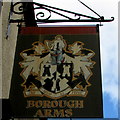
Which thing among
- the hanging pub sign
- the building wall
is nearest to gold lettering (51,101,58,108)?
the hanging pub sign

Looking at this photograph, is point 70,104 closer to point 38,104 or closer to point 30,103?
point 38,104

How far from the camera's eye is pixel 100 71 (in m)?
5.20

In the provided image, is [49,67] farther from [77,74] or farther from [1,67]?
[1,67]

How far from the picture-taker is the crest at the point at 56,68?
5016 millimetres

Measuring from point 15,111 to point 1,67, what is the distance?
1241mm

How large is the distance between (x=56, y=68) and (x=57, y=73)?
0.42ft

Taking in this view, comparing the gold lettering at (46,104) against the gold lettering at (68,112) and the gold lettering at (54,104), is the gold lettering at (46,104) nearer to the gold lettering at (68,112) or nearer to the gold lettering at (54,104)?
the gold lettering at (54,104)

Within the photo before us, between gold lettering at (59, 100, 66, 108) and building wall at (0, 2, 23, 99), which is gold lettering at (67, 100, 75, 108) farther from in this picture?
building wall at (0, 2, 23, 99)

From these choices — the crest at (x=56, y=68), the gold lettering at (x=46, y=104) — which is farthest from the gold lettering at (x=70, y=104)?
the gold lettering at (x=46, y=104)

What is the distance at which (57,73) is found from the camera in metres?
5.18

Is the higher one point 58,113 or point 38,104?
point 38,104

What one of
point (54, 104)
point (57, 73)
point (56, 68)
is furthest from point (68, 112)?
point (56, 68)

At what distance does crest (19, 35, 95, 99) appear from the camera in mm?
5016

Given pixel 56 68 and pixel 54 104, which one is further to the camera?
pixel 56 68
